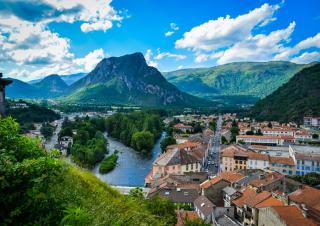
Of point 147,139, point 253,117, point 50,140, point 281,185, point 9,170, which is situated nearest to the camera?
point 9,170

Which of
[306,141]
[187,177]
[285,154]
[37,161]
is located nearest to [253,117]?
A: [306,141]

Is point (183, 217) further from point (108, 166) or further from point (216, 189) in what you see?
point (108, 166)

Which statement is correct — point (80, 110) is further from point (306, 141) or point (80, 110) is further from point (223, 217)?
point (223, 217)

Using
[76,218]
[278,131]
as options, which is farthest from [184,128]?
[76,218]

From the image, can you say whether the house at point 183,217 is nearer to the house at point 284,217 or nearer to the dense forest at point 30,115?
the house at point 284,217

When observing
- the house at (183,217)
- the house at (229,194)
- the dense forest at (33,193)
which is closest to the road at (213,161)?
the house at (229,194)

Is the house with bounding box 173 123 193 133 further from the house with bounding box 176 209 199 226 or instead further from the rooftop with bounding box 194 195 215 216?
the house with bounding box 176 209 199 226
